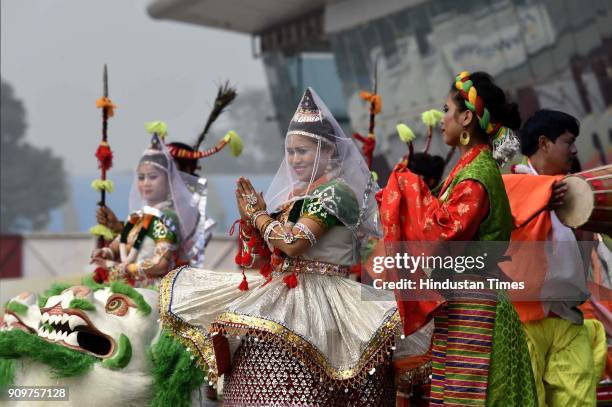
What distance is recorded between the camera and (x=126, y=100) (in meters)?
20.3

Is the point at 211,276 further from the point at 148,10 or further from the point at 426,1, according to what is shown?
the point at 148,10

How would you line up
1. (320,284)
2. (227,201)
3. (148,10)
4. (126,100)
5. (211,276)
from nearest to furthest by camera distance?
1. (320,284)
2. (211,276)
3. (227,201)
4. (126,100)
5. (148,10)

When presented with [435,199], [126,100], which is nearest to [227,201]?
[126,100]

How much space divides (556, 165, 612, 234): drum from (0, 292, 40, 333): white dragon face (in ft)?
8.56

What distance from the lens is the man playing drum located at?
451cm

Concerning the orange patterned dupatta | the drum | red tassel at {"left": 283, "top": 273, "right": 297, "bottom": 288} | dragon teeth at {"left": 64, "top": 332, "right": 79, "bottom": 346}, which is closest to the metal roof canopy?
dragon teeth at {"left": 64, "top": 332, "right": 79, "bottom": 346}

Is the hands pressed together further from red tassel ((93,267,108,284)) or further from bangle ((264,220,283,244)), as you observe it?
red tassel ((93,267,108,284))

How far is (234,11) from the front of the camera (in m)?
21.6

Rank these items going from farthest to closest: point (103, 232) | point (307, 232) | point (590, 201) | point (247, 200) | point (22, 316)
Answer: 1. point (103, 232)
2. point (22, 316)
3. point (247, 200)
4. point (307, 232)
5. point (590, 201)

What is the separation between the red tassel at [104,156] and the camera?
6.80 meters

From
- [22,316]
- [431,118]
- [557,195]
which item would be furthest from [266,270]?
[431,118]

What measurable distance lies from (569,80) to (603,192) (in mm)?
12676

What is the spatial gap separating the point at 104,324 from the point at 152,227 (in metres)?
1.58

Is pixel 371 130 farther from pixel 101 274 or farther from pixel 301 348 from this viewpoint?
pixel 301 348
